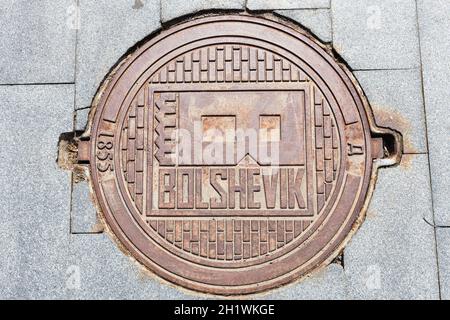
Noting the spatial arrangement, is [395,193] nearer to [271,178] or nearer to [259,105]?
[271,178]

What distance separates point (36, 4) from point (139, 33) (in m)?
0.57

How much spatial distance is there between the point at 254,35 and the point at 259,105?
358mm

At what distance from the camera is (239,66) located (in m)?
2.53

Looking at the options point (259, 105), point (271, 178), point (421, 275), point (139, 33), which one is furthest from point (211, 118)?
point (421, 275)

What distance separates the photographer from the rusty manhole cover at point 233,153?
2395 millimetres

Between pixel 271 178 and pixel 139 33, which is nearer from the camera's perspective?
pixel 271 178

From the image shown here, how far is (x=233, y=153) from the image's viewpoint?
246cm

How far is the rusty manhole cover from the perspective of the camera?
2.39 meters

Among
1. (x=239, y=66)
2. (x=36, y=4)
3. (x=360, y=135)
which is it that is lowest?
(x=360, y=135)

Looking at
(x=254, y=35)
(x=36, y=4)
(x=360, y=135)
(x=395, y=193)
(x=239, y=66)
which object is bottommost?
(x=395, y=193)

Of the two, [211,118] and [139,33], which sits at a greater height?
[139,33]

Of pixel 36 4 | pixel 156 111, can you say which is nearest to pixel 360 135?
pixel 156 111

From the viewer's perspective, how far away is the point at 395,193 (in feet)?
7.89
